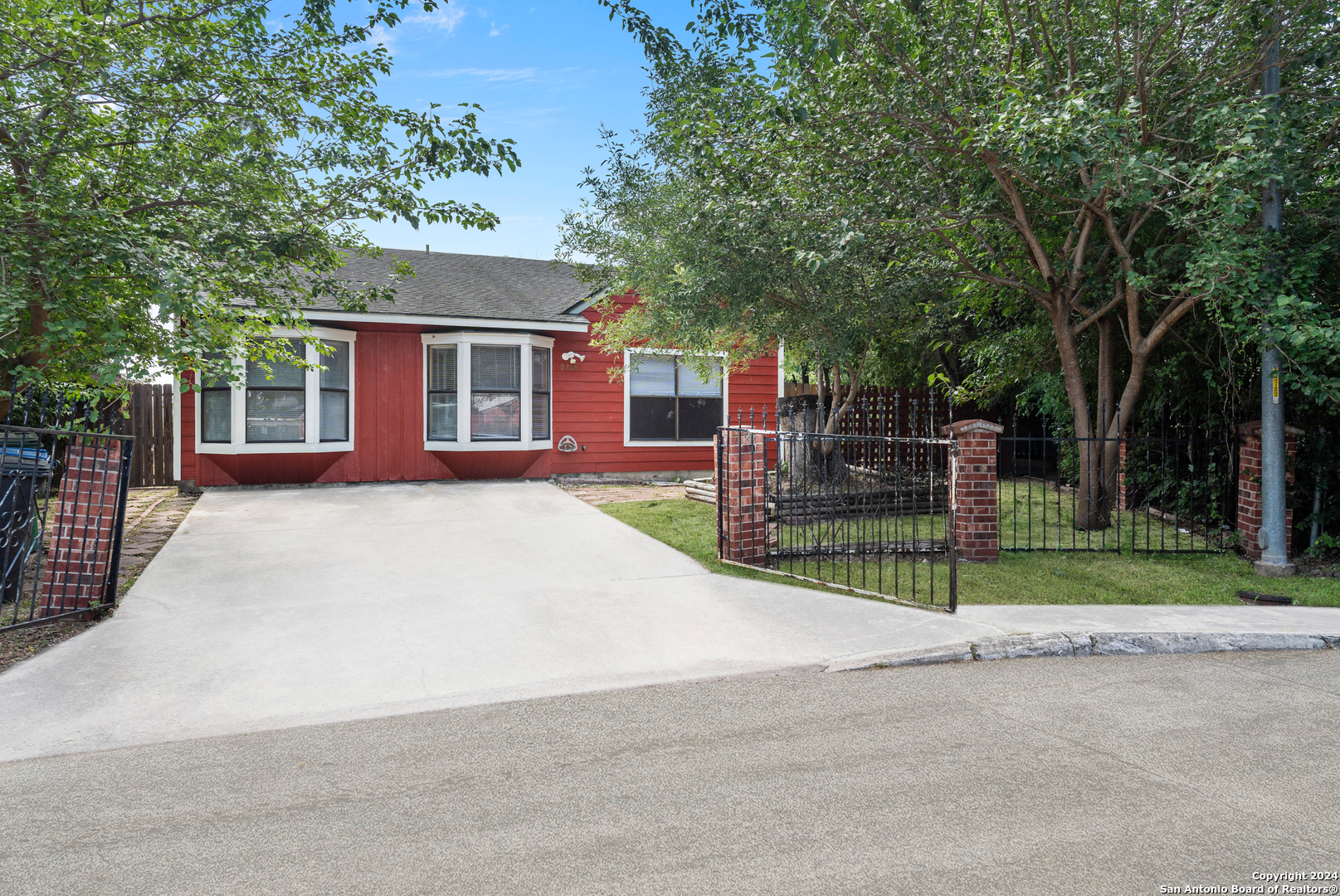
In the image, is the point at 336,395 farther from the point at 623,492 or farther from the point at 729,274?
the point at 729,274

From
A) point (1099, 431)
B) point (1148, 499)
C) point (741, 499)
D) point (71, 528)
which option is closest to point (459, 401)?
point (741, 499)

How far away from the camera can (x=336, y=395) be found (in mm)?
13172

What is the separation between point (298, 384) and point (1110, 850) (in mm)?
12761

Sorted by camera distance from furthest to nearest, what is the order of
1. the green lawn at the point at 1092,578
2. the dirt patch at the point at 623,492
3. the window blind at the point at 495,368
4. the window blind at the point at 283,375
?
1. the window blind at the point at 495,368
2. the window blind at the point at 283,375
3. the dirt patch at the point at 623,492
4. the green lawn at the point at 1092,578

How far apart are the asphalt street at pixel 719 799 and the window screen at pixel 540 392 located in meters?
10.3

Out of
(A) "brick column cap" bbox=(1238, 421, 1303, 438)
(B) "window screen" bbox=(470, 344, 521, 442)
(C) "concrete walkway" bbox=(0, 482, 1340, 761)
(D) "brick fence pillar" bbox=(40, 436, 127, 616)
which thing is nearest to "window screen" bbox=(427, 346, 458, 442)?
(B) "window screen" bbox=(470, 344, 521, 442)

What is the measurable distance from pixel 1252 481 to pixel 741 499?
527cm

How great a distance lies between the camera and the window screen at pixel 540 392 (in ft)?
46.4

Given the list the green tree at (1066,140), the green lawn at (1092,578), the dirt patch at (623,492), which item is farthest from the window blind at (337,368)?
the green lawn at (1092,578)

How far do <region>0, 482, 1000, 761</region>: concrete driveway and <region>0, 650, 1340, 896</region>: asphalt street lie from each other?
1.01 ft

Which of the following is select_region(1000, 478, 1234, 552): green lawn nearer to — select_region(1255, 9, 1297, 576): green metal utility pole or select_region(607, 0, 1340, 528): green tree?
select_region(607, 0, 1340, 528): green tree

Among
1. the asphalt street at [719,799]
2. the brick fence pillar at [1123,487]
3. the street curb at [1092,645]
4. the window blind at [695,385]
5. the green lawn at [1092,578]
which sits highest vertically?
the window blind at [695,385]

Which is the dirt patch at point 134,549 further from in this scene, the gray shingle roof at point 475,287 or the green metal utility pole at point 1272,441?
the green metal utility pole at point 1272,441

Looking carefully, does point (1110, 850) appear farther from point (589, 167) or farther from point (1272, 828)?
point (589, 167)
